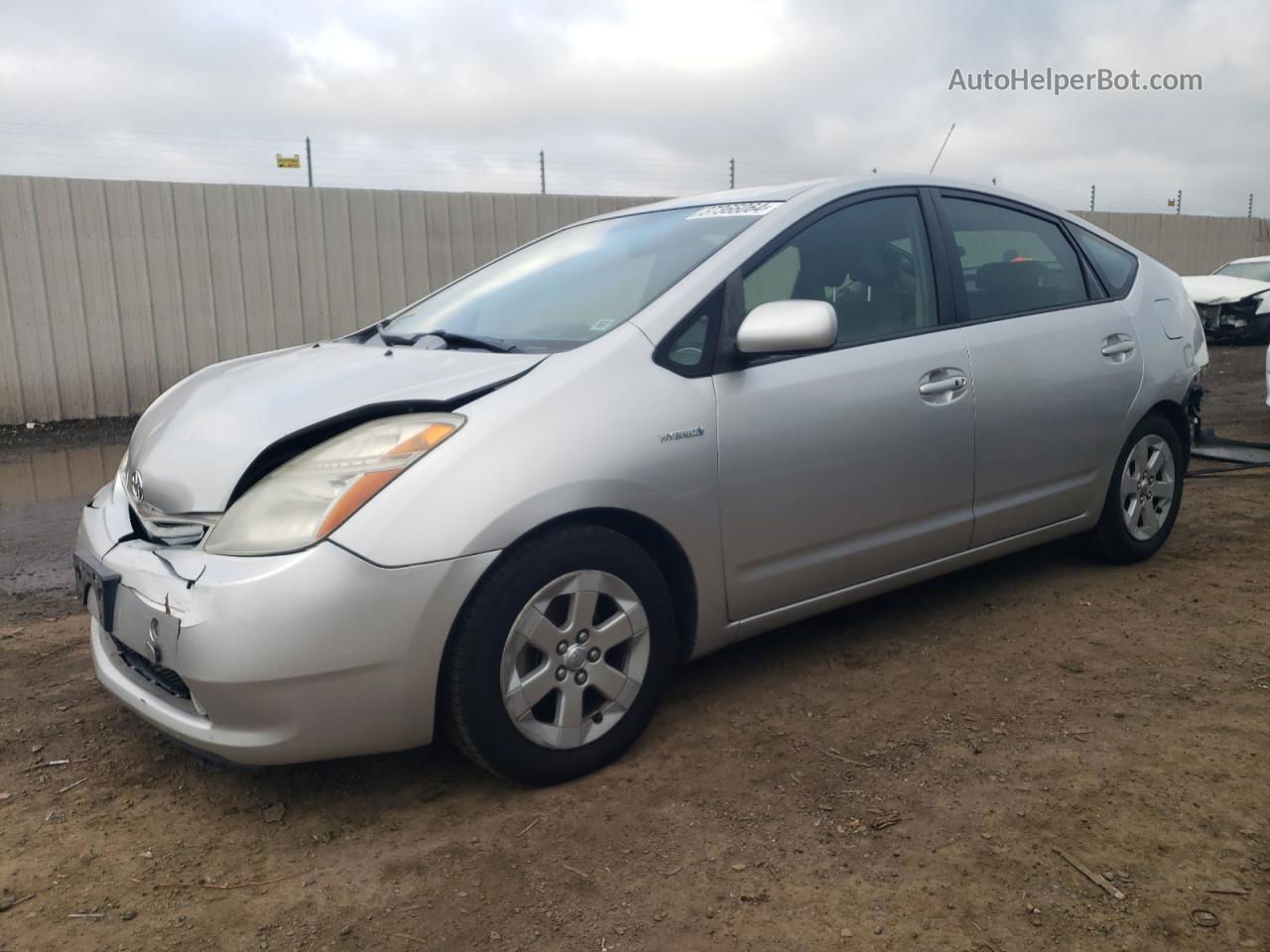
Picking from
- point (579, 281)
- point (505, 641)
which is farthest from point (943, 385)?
point (505, 641)

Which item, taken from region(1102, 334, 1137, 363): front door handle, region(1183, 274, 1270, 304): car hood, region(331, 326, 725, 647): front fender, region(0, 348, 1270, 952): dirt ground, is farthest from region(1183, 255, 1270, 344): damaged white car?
region(331, 326, 725, 647): front fender

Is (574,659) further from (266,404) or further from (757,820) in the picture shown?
(266,404)

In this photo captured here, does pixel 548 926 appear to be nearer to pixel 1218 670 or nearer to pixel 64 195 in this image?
pixel 1218 670

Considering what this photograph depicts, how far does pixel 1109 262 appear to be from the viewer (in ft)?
13.5

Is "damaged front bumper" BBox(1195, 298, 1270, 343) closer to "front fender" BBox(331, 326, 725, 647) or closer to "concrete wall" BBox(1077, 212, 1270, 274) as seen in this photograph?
"concrete wall" BBox(1077, 212, 1270, 274)

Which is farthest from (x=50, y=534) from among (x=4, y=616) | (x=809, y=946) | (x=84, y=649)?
(x=809, y=946)

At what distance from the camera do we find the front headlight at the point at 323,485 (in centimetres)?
229

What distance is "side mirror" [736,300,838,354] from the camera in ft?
9.04

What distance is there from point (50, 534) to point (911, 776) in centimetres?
483

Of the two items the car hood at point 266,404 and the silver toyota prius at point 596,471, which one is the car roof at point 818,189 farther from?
the car hood at point 266,404

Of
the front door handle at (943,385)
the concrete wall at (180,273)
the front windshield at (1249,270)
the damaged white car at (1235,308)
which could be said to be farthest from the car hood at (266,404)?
the front windshield at (1249,270)

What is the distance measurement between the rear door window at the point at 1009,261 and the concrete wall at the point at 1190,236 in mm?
15186

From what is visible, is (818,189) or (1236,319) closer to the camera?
(818,189)

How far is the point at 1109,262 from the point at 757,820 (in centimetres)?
290
